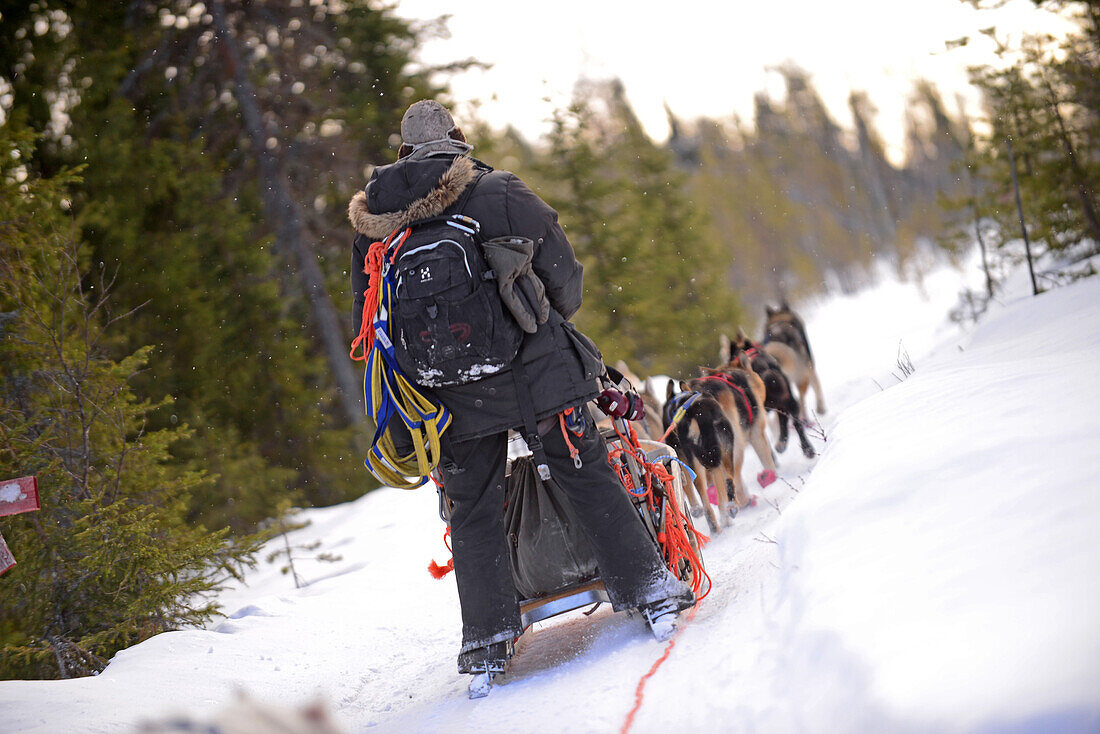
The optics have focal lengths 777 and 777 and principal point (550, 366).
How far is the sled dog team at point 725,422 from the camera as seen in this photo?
19.2ft

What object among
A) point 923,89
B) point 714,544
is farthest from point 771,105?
point 714,544

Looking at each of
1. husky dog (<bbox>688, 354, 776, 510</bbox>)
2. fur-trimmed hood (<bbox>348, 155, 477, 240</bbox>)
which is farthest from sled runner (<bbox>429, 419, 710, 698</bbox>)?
husky dog (<bbox>688, 354, 776, 510</bbox>)

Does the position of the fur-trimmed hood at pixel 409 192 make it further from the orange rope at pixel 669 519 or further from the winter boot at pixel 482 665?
the winter boot at pixel 482 665

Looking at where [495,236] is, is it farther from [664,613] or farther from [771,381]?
[771,381]

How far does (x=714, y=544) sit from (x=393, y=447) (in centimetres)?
291

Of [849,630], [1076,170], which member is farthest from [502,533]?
[1076,170]

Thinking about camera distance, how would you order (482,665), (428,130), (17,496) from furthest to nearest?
(17,496) < (428,130) < (482,665)

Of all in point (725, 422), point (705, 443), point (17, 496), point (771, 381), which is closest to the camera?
point (17, 496)

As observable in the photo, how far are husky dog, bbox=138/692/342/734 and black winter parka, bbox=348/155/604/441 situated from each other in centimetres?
206

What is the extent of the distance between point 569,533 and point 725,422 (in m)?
2.82

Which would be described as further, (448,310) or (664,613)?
(664,613)

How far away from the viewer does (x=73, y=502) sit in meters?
5.20

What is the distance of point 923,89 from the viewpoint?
4862 centimetres

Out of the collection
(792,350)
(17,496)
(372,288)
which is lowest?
(792,350)
